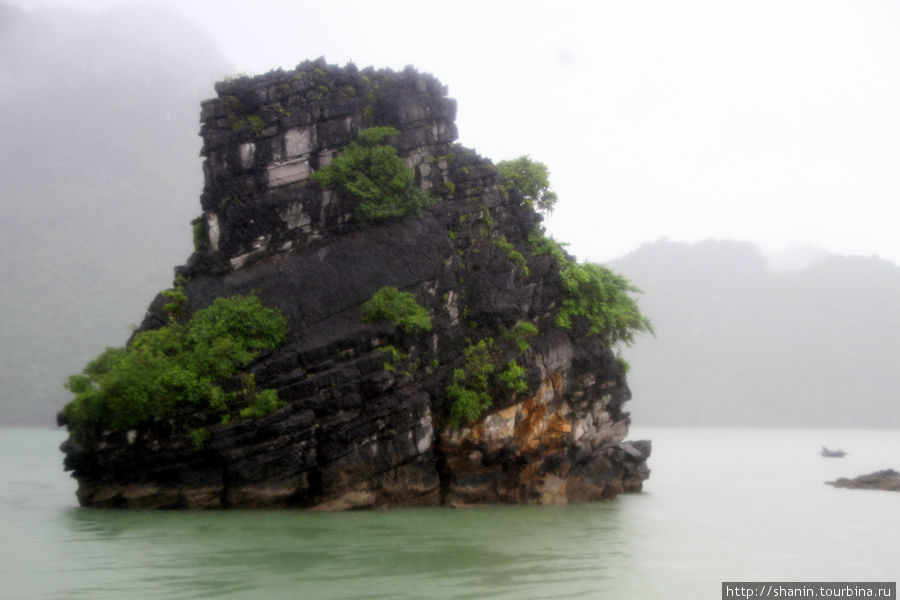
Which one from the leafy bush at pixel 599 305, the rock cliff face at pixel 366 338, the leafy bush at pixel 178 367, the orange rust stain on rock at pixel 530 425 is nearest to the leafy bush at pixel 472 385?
the rock cliff face at pixel 366 338

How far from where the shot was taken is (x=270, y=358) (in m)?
19.3

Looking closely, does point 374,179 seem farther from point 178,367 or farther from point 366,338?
point 178,367

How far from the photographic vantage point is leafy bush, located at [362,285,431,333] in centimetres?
2000

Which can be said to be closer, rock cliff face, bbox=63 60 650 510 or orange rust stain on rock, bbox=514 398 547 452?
rock cliff face, bbox=63 60 650 510

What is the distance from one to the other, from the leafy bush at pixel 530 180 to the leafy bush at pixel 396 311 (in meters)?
6.07

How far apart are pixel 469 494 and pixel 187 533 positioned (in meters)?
7.76

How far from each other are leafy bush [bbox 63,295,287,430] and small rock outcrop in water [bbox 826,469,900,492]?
22.3 m

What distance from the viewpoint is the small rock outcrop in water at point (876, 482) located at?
91.5 ft

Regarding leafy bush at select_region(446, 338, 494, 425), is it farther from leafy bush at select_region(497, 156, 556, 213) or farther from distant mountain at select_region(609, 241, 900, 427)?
distant mountain at select_region(609, 241, 900, 427)

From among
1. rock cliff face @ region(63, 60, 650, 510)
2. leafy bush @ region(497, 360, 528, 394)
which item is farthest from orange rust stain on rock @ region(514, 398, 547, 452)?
leafy bush @ region(497, 360, 528, 394)

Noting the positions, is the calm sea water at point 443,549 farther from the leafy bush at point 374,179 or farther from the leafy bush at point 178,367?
the leafy bush at point 374,179

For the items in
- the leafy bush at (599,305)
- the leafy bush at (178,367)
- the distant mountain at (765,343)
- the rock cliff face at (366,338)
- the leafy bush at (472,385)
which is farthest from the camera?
the distant mountain at (765,343)

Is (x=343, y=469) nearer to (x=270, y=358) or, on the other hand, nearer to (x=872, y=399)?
(x=270, y=358)

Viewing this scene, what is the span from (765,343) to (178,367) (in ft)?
325
